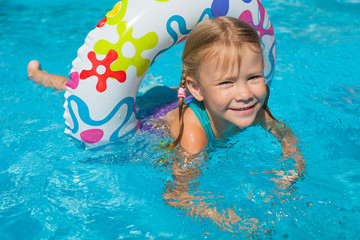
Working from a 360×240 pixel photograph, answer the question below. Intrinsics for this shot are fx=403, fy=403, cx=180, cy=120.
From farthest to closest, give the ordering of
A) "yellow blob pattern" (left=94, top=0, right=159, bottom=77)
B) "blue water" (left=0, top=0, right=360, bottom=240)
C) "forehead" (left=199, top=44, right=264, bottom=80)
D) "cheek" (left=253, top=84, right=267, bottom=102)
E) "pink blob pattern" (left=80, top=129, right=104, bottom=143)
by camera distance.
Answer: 1. "pink blob pattern" (left=80, top=129, right=104, bottom=143)
2. "yellow blob pattern" (left=94, top=0, right=159, bottom=77)
3. "blue water" (left=0, top=0, right=360, bottom=240)
4. "cheek" (left=253, top=84, right=267, bottom=102)
5. "forehead" (left=199, top=44, right=264, bottom=80)

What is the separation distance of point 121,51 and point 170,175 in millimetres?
1070

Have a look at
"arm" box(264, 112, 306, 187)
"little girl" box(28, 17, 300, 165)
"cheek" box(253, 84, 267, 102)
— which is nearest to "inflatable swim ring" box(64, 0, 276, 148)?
"little girl" box(28, 17, 300, 165)

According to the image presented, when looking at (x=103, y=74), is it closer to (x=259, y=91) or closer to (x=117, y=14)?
(x=117, y=14)

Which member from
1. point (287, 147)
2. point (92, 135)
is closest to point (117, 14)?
point (92, 135)

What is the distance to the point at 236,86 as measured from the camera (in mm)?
2688

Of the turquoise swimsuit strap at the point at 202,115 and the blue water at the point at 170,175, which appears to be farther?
the turquoise swimsuit strap at the point at 202,115

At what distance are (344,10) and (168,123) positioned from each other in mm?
4853

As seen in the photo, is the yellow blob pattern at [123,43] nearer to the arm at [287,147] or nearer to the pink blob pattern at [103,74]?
the pink blob pattern at [103,74]

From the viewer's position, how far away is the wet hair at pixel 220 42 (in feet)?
8.57

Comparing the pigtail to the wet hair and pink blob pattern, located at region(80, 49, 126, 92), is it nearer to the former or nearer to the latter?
the wet hair

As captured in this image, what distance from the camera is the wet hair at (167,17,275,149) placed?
261cm

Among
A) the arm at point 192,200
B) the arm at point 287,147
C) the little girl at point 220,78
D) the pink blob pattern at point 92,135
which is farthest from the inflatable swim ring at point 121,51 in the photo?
the arm at point 287,147

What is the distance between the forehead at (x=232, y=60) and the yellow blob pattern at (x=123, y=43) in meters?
0.57

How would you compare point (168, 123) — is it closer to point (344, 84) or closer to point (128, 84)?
point (128, 84)
